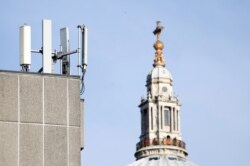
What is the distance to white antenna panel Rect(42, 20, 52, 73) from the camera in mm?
35875

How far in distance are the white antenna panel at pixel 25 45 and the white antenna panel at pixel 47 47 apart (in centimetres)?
38

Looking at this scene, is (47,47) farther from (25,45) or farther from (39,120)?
→ (39,120)

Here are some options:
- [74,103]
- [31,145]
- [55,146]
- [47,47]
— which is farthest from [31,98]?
[47,47]

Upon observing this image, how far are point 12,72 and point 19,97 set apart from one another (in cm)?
59

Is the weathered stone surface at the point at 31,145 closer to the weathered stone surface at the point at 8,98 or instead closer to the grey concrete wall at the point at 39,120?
the grey concrete wall at the point at 39,120

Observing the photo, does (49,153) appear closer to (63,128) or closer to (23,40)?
(63,128)

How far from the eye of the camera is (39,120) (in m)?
34.7

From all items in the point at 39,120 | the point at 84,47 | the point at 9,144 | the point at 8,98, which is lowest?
the point at 9,144

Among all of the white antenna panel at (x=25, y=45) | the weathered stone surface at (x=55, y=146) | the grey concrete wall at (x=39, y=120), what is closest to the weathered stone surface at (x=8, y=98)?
the grey concrete wall at (x=39, y=120)

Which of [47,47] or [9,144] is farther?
[47,47]

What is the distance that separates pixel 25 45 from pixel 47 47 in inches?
21.8

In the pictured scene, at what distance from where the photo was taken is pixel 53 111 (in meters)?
34.9

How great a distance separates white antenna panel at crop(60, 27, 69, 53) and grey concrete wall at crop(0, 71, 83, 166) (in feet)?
4.78

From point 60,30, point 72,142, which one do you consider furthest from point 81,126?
point 60,30
